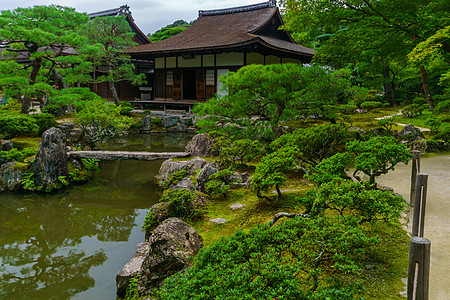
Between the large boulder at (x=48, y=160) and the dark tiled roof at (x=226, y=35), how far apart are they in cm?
1050

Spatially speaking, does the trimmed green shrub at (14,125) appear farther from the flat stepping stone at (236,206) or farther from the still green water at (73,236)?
the flat stepping stone at (236,206)

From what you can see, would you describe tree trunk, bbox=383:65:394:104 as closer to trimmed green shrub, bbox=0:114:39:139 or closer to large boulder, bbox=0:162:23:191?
trimmed green shrub, bbox=0:114:39:139

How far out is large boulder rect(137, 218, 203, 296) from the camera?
4.29 meters

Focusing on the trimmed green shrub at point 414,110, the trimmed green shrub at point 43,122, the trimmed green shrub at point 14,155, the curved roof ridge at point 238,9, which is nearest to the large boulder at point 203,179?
the trimmed green shrub at point 14,155

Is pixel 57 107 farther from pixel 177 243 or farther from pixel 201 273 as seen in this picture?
pixel 201 273

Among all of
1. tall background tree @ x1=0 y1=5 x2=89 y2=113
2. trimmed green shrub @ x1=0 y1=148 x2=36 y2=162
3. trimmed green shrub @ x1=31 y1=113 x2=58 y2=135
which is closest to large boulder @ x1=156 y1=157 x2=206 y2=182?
trimmed green shrub @ x1=0 y1=148 x2=36 y2=162

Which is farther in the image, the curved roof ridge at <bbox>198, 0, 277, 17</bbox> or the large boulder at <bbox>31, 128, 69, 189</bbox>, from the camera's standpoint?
the curved roof ridge at <bbox>198, 0, 277, 17</bbox>

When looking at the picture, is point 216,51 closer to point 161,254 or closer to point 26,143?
point 26,143

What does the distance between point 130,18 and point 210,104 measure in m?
22.8

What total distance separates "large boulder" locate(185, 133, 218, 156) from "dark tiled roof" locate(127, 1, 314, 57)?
7.26 m

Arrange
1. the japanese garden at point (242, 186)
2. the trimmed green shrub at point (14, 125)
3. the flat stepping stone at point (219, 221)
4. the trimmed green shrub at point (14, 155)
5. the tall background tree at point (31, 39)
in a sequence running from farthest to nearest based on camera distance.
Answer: the tall background tree at point (31, 39), the trimmed green shrub at point (14, 125), the trimmed green shrub at point (14, 155), the flat stepping stone at point (219, 221), the japanese garden at point (242, 186)

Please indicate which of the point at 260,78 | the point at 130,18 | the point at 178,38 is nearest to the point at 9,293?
the point at 260,78

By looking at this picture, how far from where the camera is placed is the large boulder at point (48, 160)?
394 inches

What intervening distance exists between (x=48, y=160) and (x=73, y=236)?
11.9 ft
